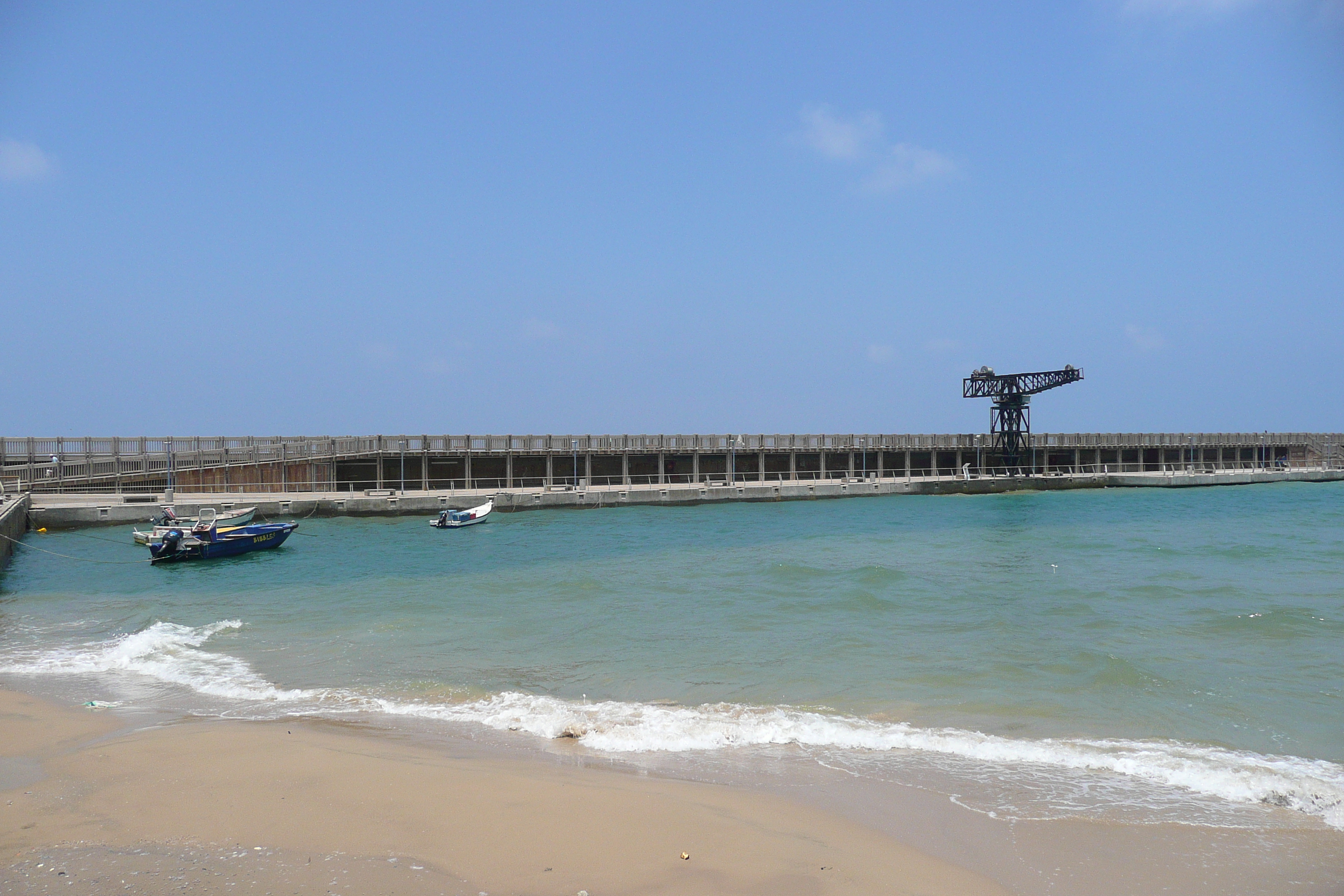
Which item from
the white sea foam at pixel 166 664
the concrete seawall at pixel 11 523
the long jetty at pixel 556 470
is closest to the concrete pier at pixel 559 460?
the long jetty at pixel 556 470

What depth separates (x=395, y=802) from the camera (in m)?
7.24

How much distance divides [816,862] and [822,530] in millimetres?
32641

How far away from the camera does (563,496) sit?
45.9 m

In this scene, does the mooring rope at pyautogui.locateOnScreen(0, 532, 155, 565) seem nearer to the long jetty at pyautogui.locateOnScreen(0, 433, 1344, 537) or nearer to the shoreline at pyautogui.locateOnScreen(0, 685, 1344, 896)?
the long jetty at pyautogui.locateOnScreen(0, 433, 1344, 537)

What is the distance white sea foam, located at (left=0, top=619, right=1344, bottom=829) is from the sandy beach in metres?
1.56

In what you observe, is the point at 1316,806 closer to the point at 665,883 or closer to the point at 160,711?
the point at 665,883

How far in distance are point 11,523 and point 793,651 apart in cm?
2728

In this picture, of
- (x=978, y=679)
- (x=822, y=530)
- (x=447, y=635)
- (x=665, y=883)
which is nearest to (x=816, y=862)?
(x=665, y=883)

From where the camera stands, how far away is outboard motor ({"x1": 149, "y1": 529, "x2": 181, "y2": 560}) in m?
26.3

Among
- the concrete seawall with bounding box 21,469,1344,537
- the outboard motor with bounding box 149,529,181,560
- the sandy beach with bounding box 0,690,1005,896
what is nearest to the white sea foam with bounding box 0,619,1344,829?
the sandy beach with bounding box 0,690,1005,896

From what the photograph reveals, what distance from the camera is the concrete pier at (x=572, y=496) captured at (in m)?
34.6

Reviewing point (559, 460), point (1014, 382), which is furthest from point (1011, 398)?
point (559, 460)

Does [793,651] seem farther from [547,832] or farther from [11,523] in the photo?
[11,523]

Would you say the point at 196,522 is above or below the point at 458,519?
above
